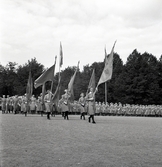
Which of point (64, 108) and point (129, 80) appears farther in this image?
point (129, 80)

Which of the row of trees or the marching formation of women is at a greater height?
the row of trees

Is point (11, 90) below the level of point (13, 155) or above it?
above

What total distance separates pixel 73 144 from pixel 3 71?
60087 mm

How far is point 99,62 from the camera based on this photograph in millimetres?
85688

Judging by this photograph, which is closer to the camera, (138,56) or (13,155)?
(13,155)

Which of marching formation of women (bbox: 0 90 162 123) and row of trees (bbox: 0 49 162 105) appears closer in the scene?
marching formation of women (bbox: 0 90 162 123)

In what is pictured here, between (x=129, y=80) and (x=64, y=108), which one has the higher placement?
(x=129, y=80)

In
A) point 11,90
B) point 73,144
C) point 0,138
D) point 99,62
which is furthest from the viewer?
point 99,62

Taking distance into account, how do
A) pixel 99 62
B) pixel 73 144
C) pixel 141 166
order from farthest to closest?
pixel 99 62 < pixel 73 144 < pixel 141 166

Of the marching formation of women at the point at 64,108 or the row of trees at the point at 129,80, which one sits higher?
the row of trees at the point at 129,80

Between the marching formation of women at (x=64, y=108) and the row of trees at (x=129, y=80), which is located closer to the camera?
the marching formation of women at (x=64, y=108)

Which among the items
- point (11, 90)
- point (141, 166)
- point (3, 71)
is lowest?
point (141, 166)

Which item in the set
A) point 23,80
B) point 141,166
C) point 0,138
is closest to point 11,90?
point 23,80

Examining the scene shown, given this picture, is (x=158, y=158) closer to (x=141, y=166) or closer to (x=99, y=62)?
(x=141, y=166)
